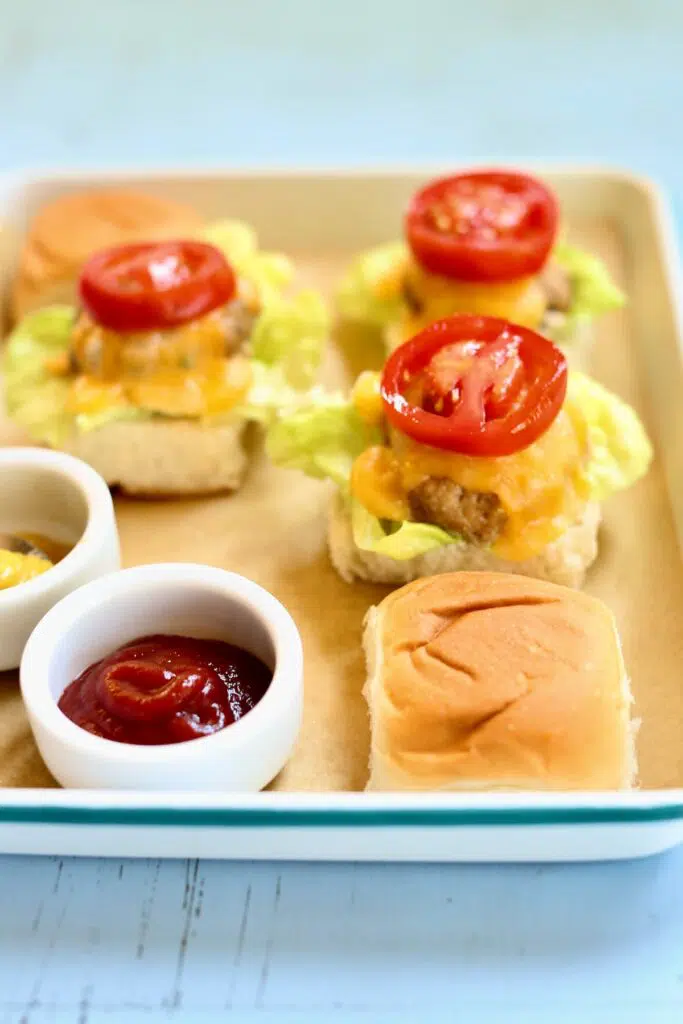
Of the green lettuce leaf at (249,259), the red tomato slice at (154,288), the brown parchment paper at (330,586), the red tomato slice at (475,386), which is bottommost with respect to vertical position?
the brown parchment paper at (330,586)

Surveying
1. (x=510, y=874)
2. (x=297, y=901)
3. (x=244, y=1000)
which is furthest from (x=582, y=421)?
(x=244, y=1000)

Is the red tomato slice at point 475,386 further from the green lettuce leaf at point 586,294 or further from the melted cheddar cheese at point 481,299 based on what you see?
the green lettuce leaf at point 586,294

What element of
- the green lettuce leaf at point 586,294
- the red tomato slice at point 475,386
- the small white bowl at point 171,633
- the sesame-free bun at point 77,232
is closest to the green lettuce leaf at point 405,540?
the red tomato slice at point 475,386

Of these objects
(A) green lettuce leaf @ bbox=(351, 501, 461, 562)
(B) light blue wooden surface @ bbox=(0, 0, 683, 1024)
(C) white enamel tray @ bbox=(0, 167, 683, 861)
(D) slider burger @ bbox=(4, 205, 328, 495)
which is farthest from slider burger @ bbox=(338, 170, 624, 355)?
(C) white enamel tray @ bbox=(0, 167, 683, 861)

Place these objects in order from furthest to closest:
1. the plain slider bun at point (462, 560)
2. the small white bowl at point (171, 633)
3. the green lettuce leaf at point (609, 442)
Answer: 1. the green lettuce leaf at point (609, 442)
2. the plain slider bun at point (462, 560)
3. the small white bowl at point (171, 633)

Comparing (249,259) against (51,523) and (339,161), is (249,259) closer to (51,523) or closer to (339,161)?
(51,523)

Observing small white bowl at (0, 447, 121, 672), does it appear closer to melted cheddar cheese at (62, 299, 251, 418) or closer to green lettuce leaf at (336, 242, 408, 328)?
melted cheddar cheese at (62, 299, 251, 418)

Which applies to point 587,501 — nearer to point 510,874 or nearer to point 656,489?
point 656,489
